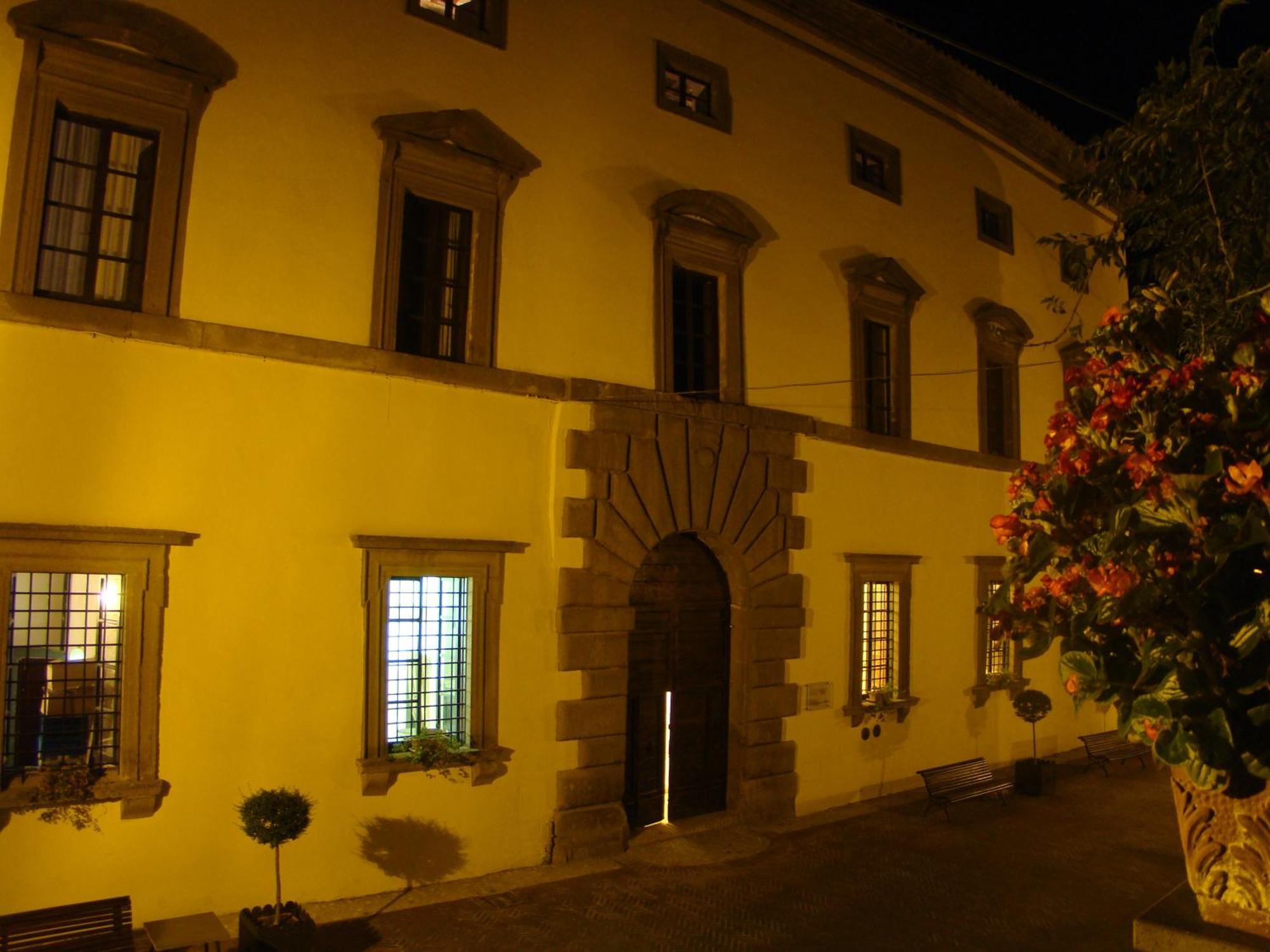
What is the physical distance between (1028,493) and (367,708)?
24.9ft

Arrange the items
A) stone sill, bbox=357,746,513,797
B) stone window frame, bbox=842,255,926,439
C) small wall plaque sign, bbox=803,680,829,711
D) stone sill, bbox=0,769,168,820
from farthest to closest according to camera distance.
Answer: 1. stone window frame, bbox=842,255,926,439
2. small wall plaque sign, bbox=803,680,829,711
3. stone sill, bbox=357,746,513,797
4. stone sill, bbox=0,769,168,820

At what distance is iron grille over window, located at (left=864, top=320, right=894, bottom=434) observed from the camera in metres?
15.4

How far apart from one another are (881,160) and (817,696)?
829cm

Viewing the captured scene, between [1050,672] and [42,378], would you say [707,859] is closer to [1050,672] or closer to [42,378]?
[42,378]

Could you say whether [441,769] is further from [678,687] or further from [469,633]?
[678,687]

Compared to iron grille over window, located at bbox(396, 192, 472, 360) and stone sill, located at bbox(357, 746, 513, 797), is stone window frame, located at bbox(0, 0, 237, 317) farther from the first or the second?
stone sill, located at bbox(357, 746, 513, 797)

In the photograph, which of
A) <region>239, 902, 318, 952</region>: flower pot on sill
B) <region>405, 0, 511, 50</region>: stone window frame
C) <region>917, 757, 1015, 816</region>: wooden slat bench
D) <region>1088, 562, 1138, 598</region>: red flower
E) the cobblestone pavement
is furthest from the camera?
<region>917, 757, 1015, 816</region>: wooden slat bench

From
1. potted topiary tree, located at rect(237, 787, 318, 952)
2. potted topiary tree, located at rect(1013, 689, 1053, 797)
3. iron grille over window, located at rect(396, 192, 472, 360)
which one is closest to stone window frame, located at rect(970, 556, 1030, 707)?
potted topiary tree, located at rect(1013, 689, 1053, 797)

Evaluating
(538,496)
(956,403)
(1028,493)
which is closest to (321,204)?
(538,496)

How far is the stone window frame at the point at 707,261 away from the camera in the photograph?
12422mm

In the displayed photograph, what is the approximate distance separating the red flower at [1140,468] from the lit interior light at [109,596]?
8.14 m

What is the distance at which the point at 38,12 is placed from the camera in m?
8.43

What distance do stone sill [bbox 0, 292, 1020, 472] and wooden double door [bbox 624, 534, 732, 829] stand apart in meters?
1.80

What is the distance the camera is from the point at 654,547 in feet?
40.5
